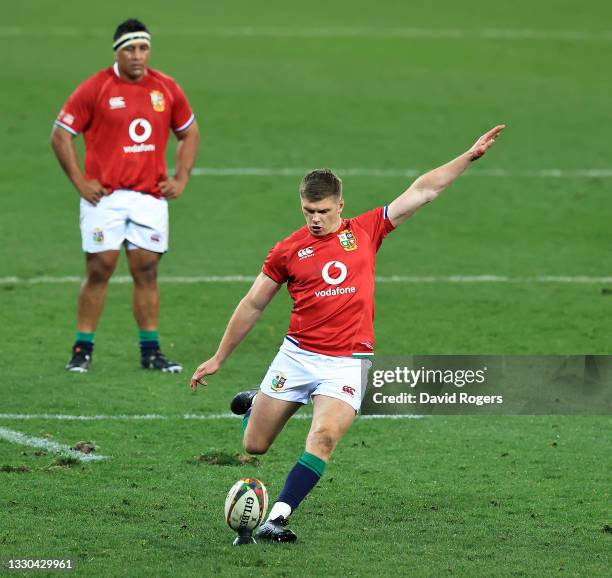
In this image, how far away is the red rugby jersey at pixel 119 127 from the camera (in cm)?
1224

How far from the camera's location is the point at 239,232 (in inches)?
697

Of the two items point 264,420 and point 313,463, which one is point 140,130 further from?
point 313,463

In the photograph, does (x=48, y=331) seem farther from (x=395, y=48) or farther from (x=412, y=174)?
(x=395, y=48)

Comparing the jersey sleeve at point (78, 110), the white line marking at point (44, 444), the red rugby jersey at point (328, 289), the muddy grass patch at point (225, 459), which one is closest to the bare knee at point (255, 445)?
the red rugby jersey at point (328, 289)

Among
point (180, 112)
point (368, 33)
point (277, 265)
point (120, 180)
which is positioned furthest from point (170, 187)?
point (368, 33)

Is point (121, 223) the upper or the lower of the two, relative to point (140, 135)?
lower

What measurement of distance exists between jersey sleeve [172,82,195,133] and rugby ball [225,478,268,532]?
5333 millimetres

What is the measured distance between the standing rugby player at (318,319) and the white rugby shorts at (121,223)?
397cm

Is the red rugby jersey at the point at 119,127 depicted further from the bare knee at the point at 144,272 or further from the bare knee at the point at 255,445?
the bare knee at the point at 255,445

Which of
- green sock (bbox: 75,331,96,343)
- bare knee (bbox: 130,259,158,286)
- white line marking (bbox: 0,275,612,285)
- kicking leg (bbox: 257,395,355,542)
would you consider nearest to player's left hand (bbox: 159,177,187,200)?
bare knee (bbox: 130,259,158,286)

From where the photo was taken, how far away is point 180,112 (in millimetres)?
12648

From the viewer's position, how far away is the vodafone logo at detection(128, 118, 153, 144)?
12.3 m

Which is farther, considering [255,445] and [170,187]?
[170,187]

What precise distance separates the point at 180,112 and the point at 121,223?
45.5 inches
